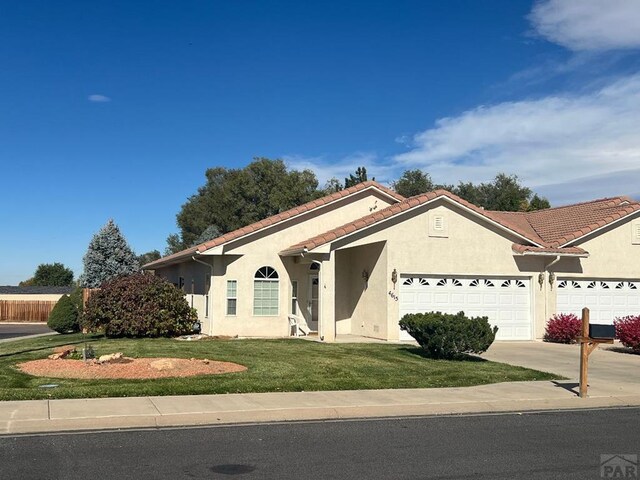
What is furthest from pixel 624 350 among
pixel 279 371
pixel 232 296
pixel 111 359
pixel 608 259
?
pixel 111 359

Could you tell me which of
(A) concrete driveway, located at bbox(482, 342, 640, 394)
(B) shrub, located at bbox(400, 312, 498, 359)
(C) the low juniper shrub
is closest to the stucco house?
(A) concrete driveway, located at bbox(482, 342, 640, 394)

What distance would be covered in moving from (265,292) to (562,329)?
383 inches

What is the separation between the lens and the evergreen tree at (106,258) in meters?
39.9

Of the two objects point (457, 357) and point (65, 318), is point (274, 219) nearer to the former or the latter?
point (457, 357)

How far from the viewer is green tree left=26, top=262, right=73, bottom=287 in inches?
3243

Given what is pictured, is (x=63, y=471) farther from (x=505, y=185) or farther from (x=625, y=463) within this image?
(x=505, y=185)

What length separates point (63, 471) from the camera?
6961mm

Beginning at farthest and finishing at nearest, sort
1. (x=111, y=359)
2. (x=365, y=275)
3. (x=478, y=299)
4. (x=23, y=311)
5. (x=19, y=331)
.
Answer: (x=23, y=311), (x=19, y=331), (x=365, y=275), (x=478, y=299), (x=111, y=359)

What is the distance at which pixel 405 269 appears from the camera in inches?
840

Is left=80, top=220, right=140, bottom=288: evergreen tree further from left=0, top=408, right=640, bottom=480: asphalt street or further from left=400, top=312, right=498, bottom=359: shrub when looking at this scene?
left=0, top=408, right=640, bottom=480: asphalt street

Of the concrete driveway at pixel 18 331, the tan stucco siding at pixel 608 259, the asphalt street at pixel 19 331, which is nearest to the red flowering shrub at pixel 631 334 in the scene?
the tan stucco siding at pixel 608 259

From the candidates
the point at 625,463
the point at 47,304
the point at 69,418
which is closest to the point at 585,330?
the point at 625,463
